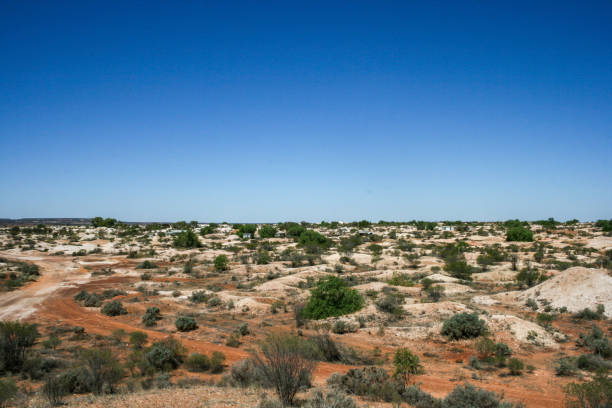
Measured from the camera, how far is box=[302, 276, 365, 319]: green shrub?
773 inches

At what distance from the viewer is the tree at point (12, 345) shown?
12109 millimetres

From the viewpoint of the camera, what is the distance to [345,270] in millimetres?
35844

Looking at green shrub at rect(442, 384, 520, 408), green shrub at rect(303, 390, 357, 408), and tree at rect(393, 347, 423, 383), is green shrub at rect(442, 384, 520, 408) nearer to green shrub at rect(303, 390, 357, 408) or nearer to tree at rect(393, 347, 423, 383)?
green shrub at rect(303, 390, 357, 408)

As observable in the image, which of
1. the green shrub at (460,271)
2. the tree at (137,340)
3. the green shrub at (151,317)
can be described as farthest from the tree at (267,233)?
the tree at (137,340)

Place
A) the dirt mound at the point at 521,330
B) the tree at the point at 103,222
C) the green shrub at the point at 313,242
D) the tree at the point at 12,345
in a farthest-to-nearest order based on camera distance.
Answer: the tree at the point at 103,222, the green shrub at the point at 313,242, the dirt mound at the point at 521,330, the tree at the point at 12,345

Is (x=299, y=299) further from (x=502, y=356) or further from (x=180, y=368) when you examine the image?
(x=502, y=356)

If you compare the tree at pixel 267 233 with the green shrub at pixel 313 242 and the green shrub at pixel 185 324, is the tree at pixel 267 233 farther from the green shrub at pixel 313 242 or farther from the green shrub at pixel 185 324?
the green shrub at pixel 185 324

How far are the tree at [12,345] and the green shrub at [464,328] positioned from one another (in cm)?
1748

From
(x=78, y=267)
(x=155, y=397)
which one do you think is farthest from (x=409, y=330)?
(x=78, y=267)

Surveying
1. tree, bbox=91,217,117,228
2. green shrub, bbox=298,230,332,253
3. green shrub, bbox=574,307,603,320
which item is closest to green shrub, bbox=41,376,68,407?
green shrub, bbox=574,307,603,320

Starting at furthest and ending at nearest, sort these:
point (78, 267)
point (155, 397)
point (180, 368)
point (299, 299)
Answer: point (78, 267)
point (299, 299)
point (180, 368)
point (155, 397)

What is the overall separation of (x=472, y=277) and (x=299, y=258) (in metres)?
19.3

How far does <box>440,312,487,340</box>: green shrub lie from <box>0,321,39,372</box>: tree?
17.5 m

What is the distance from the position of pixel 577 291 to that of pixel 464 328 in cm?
1054
